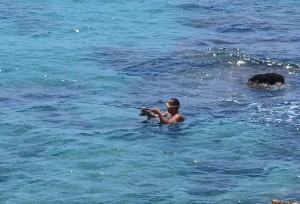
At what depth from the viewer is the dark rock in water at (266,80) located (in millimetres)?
23391

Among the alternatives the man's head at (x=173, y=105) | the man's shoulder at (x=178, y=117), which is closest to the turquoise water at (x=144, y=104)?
the man's shoulder at (x=178, y=117)

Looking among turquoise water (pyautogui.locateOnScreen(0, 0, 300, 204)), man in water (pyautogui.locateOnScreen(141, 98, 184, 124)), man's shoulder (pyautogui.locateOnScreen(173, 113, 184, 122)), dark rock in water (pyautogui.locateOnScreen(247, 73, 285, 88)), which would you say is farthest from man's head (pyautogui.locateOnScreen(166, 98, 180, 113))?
dark rock in water (pyautogui.locateOnScreen(247, 73, 285, 88))

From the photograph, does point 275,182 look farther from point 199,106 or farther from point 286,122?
point 199,106

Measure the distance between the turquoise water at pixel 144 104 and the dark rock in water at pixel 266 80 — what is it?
Result: 544mm

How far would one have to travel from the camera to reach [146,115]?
20.4 m

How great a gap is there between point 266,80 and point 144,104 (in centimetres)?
383

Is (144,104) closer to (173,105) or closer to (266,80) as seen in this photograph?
(173,105)

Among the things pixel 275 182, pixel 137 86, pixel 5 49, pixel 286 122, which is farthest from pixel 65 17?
pixel 275 182

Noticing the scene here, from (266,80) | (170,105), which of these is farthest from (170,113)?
(266,80)

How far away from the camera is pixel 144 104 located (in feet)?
71.8

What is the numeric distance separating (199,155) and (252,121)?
107 inches

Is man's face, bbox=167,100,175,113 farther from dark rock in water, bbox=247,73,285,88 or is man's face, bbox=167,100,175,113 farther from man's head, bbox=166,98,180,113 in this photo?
dark rock in water, bbox=247,73,285,88

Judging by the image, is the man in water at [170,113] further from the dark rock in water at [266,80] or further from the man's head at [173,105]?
the dark rock in water at [266,80]

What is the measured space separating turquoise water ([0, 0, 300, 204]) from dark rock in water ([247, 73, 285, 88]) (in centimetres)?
54
